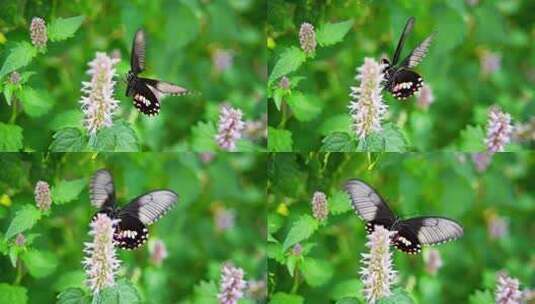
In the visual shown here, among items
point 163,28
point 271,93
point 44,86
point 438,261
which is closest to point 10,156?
point 44,86

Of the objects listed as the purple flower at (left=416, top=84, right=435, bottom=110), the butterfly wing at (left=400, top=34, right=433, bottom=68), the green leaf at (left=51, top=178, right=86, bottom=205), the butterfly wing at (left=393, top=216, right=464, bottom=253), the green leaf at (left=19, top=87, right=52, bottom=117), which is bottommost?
the butterfly wing at (left=393, top=216, right=464, bottom=253)

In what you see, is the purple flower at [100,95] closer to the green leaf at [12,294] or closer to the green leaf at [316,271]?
the green leaf at [12,294]

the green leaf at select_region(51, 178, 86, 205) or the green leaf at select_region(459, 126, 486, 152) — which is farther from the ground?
the green leaf at select_region(459, 126, 486, 152)

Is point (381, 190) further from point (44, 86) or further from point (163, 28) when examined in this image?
point (44, 86)

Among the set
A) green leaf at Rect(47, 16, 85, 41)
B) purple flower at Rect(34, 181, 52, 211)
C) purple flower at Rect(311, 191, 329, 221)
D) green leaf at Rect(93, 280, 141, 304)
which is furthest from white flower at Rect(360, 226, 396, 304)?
green leaf at Rect(47, 16, 85, 41)

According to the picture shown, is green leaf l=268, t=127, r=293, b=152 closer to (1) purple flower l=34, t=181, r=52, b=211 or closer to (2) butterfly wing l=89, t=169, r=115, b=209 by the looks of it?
(2) butterfly wing l=89, t=169, r=115, b=209

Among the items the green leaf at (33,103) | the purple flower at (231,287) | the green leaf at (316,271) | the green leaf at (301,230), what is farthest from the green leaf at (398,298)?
the green leaf at (33,103)

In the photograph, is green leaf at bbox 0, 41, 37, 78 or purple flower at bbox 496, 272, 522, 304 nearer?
green leaf at bbox 0, 41, 37, 78
